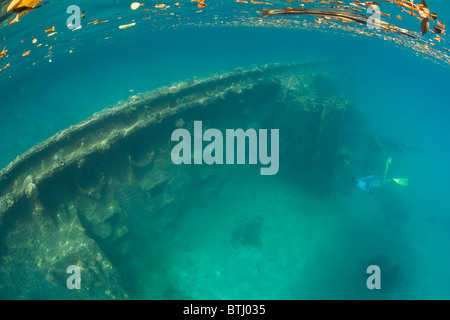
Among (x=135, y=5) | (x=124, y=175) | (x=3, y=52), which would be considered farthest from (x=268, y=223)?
(x=3, y=52)

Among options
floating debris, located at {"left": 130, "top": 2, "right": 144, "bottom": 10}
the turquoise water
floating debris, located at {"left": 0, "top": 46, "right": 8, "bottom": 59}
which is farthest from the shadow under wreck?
floating debris, located at {"left": 0, "top": 46, "right": 8, "bottom": 59}

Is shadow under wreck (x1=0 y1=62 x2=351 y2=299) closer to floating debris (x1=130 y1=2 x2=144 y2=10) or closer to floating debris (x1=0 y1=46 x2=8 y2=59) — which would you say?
floating debris (x1=130 y1=2 x2=144 y2=10)

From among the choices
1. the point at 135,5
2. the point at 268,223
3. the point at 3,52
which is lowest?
the point at 268,223

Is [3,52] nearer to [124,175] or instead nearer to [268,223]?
[124,175]

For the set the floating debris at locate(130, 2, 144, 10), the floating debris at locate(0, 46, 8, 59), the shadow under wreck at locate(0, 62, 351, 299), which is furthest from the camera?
the floating debris at locate(130, 2, 144, 10)

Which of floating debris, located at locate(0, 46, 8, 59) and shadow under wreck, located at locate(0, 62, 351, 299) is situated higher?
floating debris, located at locate(0, 46, 8, 59)

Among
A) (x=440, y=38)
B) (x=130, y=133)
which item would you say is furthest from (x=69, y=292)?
(x=440, y=38)

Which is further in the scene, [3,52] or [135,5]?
[135,5]

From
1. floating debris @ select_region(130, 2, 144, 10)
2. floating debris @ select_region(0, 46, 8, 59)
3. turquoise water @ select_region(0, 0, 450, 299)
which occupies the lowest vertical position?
turquoise water @ select_region(0, 0, 450, 299)
